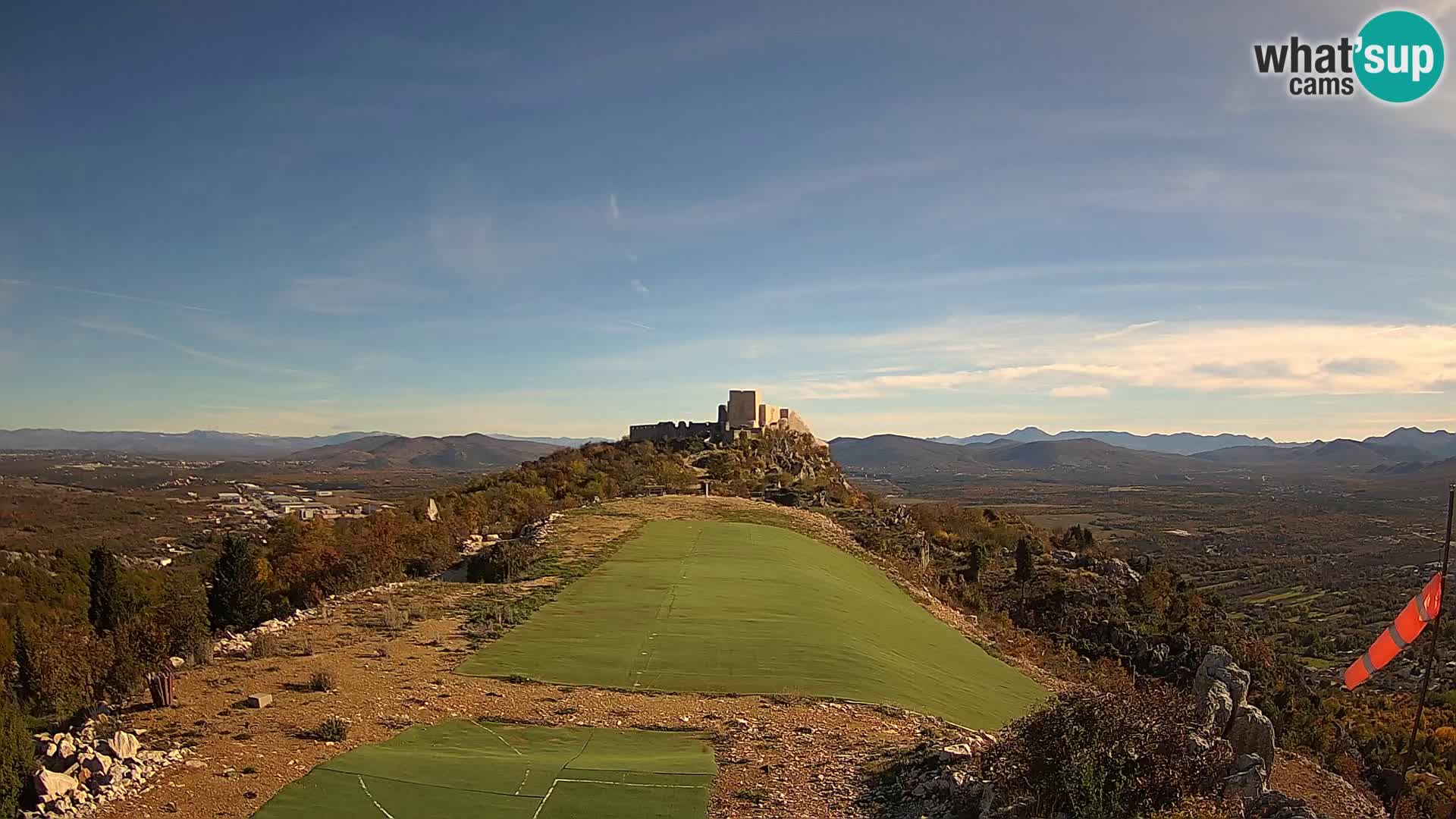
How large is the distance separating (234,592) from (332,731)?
61.8ft

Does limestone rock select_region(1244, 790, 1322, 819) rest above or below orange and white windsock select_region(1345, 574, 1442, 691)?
below

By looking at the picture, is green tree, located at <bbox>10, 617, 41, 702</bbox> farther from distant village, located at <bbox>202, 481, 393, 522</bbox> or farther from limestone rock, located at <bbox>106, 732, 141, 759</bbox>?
distant village, located at <bbox>202, 481, 393, 522</bbox>

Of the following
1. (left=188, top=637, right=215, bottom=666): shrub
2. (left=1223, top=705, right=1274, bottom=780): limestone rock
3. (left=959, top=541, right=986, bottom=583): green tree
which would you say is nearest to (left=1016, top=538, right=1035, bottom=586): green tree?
(left=959, top=541, right=986, bottom=583): green tree

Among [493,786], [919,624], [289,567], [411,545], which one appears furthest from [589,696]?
[289,567]

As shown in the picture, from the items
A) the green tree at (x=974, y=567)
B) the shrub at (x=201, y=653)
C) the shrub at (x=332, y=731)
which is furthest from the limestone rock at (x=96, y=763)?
the green tree at (x=974, y=567)

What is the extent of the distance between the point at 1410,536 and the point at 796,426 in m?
68.5

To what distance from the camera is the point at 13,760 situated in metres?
8.83

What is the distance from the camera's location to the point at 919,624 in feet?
77.1

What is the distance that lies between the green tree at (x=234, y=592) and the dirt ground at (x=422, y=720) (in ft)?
31.8

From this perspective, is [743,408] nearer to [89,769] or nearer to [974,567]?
[974,567]

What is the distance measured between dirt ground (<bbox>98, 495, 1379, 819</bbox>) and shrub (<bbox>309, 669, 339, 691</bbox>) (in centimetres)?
13

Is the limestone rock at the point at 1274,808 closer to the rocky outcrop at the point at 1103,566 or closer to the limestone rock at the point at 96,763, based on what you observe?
the limestone rock at the point at 96,763

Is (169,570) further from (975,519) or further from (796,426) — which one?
(975,519)

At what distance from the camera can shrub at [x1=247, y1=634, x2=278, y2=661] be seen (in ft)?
49.5
